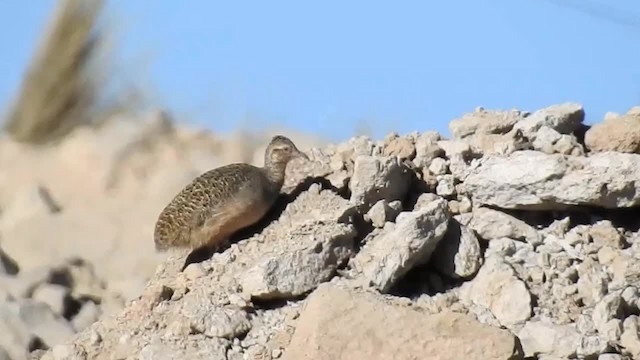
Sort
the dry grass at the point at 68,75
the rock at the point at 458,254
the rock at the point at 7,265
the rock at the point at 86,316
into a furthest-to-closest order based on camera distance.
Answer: the dry grass at the point at 68,75 → the rock at the point at 7,265 → the rock at the point at 86,316 → the rock at the point at 458,254

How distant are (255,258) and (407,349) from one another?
69 centimetres

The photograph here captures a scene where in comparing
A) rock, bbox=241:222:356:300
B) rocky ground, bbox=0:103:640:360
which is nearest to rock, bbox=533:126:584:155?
rocky ground, bbox=0:103:640:360

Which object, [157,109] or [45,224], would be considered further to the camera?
[157,109]

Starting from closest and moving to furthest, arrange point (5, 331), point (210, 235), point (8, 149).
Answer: point (210, 235)
point (5, 331)
point (8, 149)

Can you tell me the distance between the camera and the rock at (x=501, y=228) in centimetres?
430

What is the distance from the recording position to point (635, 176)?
426cm

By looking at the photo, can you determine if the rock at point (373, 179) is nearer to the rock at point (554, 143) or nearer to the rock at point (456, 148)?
the rock at point (456, 148)

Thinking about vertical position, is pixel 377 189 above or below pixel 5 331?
above

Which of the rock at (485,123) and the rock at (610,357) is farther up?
the rock at (485,123)

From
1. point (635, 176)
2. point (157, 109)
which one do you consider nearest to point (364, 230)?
point (635, 176)

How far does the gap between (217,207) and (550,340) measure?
44.9 inches

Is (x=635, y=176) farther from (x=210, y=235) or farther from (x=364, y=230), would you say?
(x=210, y=235)

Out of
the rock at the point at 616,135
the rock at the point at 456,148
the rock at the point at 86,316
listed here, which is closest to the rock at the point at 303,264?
the rock at the point at 456,148

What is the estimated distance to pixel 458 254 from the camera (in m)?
4.20
